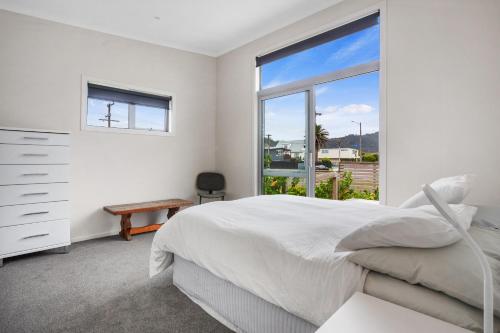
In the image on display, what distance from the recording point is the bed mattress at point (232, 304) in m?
1.40

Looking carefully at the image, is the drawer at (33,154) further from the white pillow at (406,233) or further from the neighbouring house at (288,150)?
the white pillow at (406,233)

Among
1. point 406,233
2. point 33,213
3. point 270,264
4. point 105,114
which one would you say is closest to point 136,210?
point 33,213

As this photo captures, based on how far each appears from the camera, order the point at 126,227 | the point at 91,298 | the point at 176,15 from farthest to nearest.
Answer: the point at 126,227 → the point at 176,15 → the point at 91,298

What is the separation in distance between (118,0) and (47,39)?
107 centimetres

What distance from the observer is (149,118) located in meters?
4.29

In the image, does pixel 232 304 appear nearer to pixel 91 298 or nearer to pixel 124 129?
pixel 91 298

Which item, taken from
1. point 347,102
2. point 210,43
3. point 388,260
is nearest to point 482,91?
point 347,102

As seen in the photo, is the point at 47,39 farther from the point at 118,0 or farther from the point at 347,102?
the point at 347,102

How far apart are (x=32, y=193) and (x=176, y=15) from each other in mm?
2684

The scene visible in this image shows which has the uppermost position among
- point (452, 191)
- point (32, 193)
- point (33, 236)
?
point (452, 191)

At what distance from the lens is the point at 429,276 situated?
0.93 m

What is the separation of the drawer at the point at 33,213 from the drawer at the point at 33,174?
0.84 feet

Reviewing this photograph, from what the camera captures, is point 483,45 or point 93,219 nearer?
point 483,45

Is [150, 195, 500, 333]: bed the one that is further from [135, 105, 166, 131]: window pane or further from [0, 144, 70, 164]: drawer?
[135, 105, 166, 131]: window pane
